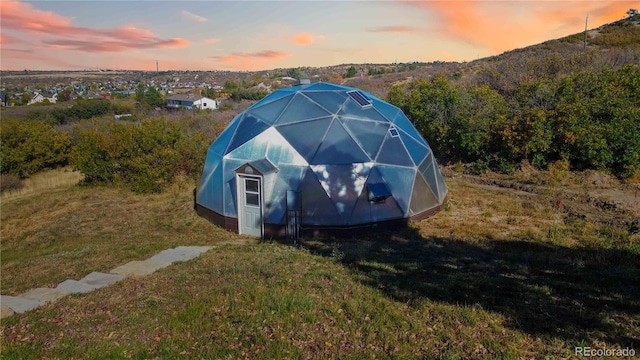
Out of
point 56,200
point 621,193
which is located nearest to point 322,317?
point 621,193

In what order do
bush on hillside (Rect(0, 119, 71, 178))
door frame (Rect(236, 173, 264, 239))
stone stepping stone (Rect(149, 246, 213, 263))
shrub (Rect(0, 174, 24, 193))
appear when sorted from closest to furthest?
stone stepping stone (Rect(149, 246, 213, 263)) → door frame (Rect(236, 173, 264, 239)) → shrub (Rect(0, 174, 24, 193)) → bush on hillside (Rect(0, 119, 71, 178))

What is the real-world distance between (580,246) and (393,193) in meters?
5.76

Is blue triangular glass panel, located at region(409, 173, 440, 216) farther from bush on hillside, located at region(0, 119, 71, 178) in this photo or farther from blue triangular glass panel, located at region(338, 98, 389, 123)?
bush on hillside, located at region(0, 119, 71, 178)

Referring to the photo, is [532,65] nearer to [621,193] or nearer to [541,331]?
[621,193]

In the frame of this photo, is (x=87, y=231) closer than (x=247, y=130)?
No

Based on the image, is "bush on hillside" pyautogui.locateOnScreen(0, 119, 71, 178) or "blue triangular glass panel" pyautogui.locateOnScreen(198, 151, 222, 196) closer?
"blue triangular glass panel" pyautogui.locateOnScreen(198, 151, 222, 196)

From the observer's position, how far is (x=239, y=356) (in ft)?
19.0

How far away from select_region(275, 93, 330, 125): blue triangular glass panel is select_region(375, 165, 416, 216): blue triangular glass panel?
10.6 ft

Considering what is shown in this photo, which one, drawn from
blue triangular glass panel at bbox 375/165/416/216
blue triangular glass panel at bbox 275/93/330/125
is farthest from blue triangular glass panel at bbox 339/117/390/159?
blue triangular glass panel at bbox 275/93/330/125

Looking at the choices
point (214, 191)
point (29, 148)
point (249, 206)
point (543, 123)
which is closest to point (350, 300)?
point (249, 206)

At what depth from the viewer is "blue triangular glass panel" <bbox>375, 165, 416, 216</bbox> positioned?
14.3 metres

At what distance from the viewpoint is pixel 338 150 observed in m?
14.3

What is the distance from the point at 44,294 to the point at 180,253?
364cm

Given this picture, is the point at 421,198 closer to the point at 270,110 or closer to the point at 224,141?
the point at 270,110
